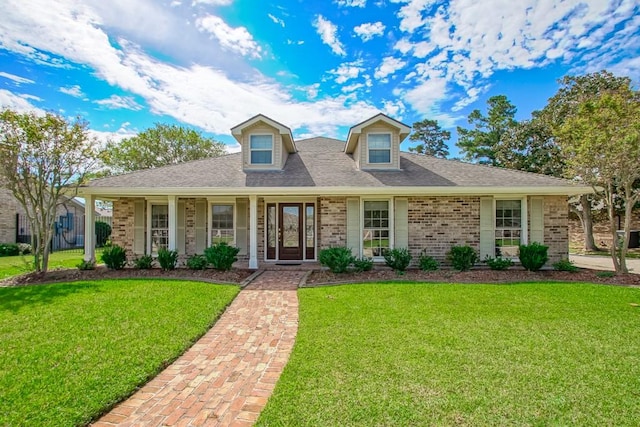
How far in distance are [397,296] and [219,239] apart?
7.27m

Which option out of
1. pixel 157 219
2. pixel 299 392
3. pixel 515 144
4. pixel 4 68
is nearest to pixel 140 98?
pixel 4 68

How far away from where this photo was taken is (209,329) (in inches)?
200

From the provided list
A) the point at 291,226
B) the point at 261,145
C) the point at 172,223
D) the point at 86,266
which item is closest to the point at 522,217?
the point at 291,226

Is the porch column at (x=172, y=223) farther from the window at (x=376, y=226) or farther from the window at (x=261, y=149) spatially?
the window at (x=376, y=226)

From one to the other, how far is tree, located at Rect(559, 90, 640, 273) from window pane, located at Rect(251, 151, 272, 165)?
9491 millimetres

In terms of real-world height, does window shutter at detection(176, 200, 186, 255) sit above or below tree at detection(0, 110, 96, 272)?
below

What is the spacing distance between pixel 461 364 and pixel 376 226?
23.3 ft

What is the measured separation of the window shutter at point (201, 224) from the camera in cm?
1155

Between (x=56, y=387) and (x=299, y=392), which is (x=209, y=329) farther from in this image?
(x=299, y=392)

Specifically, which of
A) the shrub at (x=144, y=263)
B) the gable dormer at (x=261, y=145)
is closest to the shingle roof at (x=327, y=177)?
the gable dormer at (x=261, y=145)

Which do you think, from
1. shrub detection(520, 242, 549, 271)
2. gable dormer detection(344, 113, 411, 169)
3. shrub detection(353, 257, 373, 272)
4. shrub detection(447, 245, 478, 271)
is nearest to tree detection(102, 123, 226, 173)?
gable dormer detection(344, 113, 411, 169)

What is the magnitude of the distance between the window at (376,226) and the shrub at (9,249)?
19.0 metres

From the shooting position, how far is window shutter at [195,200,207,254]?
11.6m

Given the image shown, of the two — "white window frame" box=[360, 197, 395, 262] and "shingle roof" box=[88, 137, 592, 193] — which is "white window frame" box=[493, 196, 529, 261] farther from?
"white window frame" box=[360, 197, 395, 262]
